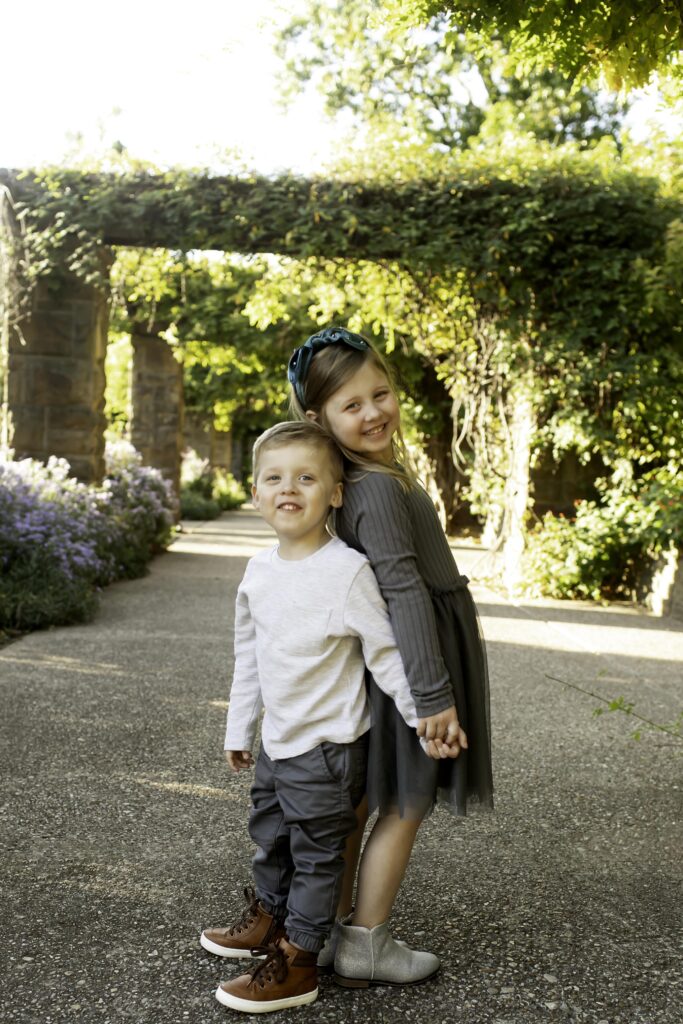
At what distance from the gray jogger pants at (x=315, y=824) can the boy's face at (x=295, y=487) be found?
46cm

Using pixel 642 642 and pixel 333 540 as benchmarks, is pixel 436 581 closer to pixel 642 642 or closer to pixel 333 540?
pixel 333 540

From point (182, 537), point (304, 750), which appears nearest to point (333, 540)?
point (304, 750)

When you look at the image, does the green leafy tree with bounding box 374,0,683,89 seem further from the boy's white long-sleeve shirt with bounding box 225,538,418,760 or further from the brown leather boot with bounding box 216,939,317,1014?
the brown leather boot with bounding box 216,939,317,1014

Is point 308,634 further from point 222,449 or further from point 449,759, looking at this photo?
point 222,449

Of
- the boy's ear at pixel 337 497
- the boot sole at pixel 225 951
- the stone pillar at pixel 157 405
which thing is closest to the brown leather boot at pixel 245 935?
the boot sole at pixel 225 951

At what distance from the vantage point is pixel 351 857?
240 cm

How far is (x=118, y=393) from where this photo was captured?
78.8 ft

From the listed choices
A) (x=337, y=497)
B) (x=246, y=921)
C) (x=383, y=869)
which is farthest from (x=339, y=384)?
(x=246, y=921)

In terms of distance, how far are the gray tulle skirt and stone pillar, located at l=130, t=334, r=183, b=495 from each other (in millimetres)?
12139

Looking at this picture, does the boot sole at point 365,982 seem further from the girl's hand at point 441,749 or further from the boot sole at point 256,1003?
the girl's hand at point 441,749

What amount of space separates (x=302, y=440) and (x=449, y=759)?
742 mm

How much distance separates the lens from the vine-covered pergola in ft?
A: 27.9

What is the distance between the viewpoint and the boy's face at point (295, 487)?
87.7 inches

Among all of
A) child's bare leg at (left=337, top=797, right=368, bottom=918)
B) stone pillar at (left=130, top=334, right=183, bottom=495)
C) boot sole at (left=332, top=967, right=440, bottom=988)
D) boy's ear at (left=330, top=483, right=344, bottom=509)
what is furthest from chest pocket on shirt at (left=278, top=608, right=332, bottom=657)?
stone pillar at (left=130, top=334, right=183, bottom=495)
